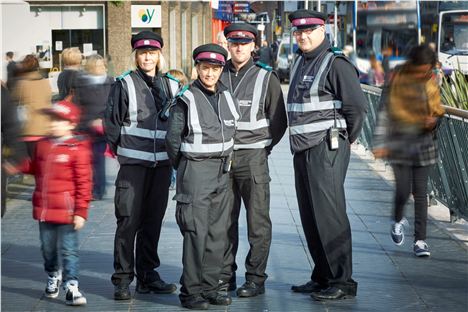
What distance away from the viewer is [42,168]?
686 cm

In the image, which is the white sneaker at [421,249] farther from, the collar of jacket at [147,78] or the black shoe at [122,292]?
the collar of jacket at [147,78]

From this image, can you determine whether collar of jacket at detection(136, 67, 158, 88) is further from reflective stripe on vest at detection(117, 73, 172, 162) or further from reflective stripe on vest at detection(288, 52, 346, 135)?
reflective stripe on vest at detection(288, 52, 346, 135)

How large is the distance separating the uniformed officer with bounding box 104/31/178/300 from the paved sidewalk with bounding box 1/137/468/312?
301mm

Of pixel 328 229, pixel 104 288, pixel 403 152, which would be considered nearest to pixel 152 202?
pixel 104 288

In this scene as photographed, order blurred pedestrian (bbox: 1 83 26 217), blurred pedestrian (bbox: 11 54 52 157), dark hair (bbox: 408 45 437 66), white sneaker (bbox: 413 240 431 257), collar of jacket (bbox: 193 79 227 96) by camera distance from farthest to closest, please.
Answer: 1. blurred pedestrian (bbox: 11 54 52 157)
2. white sneaker (bbox: 413 240 431 257)
3. dark hair (bbox: 408 45 437 66)
4. blurred pedestrian (bbox: 1 83 26 217)
5. collar of jacket (bbox: 193 79 227 96)

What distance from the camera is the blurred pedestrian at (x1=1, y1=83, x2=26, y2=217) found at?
793 centimetres

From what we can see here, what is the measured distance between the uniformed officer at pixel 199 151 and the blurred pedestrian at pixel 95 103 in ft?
13.2

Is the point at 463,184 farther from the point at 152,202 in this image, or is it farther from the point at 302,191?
the point at 152,202

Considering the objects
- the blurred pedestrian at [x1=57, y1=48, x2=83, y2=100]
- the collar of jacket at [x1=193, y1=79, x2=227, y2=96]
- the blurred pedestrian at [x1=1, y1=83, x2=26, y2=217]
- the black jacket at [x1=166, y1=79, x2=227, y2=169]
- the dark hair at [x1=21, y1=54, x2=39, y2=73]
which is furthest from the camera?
the blurred pedestrian at [x1=57, y1=48, x2=83, y2=100]

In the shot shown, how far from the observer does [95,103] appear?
11.4 m

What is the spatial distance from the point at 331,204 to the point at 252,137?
719 millimetres

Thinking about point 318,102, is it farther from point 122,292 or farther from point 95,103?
point 95,103

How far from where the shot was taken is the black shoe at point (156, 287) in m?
7.32

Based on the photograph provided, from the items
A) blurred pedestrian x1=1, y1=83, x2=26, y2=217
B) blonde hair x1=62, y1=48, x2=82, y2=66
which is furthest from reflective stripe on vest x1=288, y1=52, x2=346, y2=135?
blonde hair x1=62, y1=48, x2=82, y2=66
